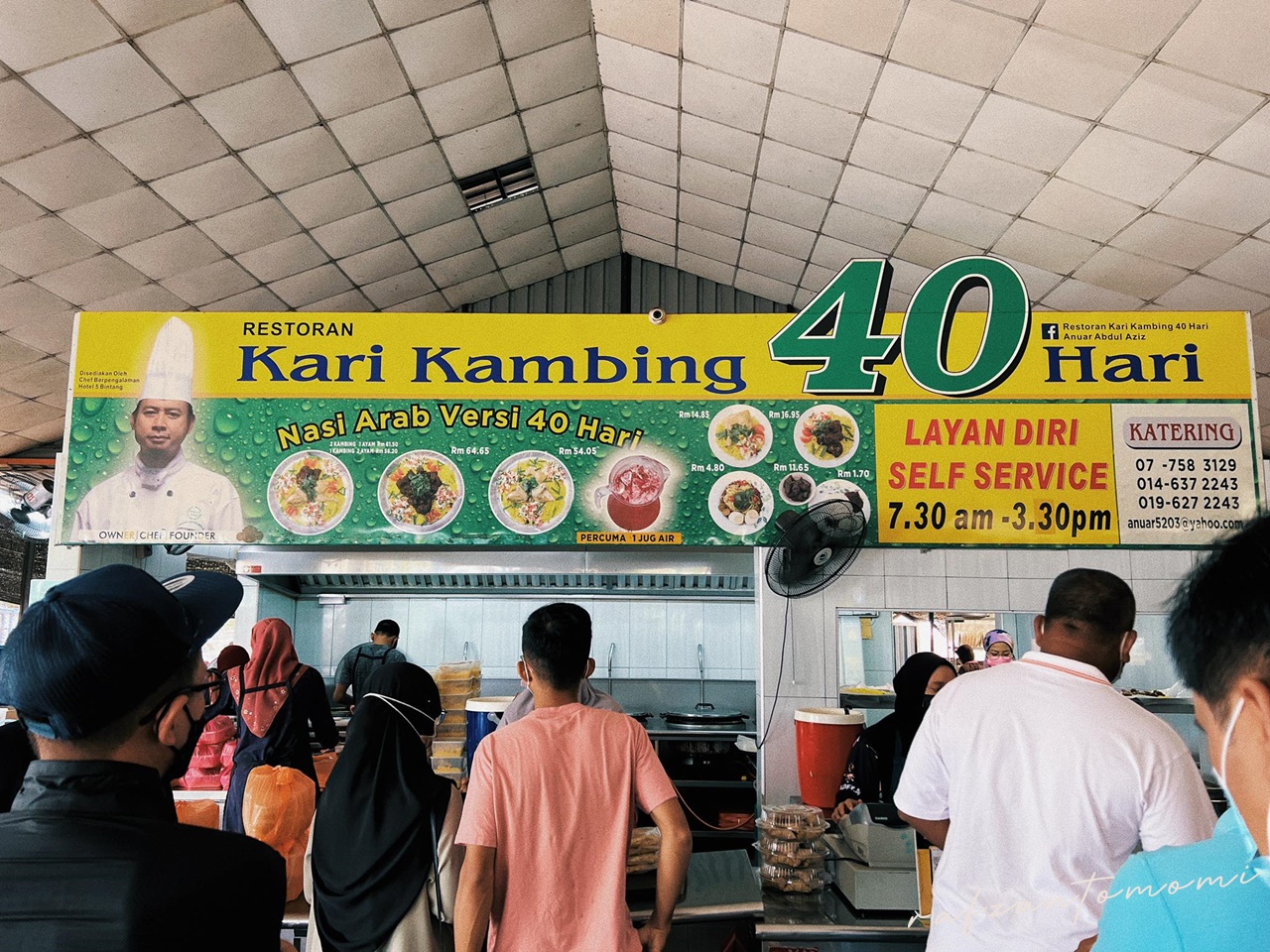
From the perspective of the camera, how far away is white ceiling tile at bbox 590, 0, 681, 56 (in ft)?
18.8

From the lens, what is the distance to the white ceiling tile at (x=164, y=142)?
16.9 feet

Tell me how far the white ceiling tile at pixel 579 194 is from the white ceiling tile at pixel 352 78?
233 cm

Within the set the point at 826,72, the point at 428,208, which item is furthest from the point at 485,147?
the point at 826,72

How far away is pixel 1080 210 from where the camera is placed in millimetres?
5977

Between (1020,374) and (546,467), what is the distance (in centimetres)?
202

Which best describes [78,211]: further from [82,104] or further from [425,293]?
[425,293]

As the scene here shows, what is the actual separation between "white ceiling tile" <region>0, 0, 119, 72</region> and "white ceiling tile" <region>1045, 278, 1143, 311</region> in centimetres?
610

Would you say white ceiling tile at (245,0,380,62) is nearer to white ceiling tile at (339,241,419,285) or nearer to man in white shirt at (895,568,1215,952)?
white ceiling tile at (339,241,419,285)

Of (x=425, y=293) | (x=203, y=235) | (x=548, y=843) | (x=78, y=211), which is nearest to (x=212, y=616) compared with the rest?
(x=548, y=843)

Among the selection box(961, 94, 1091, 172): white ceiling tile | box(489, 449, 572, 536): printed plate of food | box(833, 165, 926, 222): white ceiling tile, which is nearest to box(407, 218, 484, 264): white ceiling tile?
box(833, 165, 926, 222): white ceiling tile

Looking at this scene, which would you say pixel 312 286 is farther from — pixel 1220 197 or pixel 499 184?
pixel 1220 197

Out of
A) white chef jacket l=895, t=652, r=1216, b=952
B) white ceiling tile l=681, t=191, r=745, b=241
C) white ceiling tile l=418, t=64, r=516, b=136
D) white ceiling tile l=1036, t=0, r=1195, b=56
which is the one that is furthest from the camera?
white ceiling tile l=681, t=191, r=745, b=241

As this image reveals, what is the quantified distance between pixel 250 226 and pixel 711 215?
3.71m

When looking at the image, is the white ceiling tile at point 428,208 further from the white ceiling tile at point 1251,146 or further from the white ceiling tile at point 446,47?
the white ceiling tile at point 1251,146
